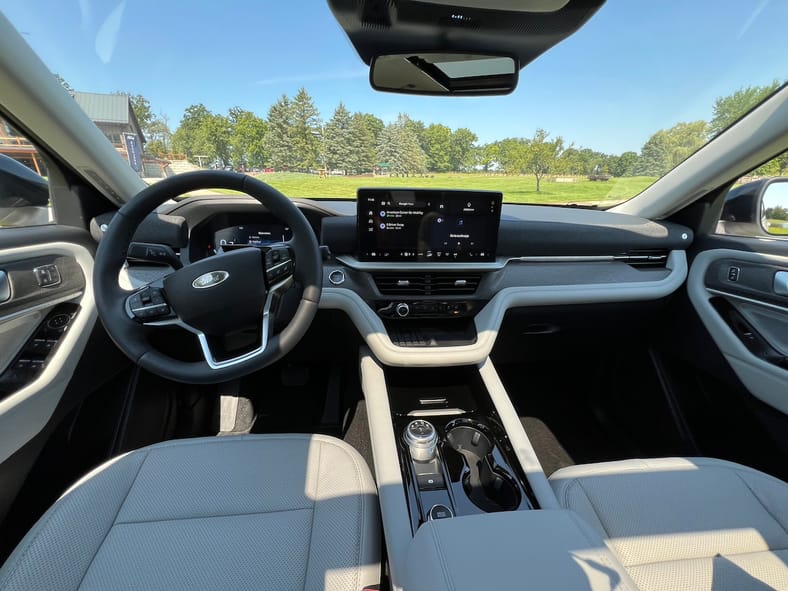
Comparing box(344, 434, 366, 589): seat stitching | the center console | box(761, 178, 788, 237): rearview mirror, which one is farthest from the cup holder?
box(761, 178, 788, 237): rearview mirror

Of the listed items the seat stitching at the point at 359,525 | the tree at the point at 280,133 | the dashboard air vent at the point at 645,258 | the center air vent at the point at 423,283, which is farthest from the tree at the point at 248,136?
the dashboard air vent at the point at 645,258

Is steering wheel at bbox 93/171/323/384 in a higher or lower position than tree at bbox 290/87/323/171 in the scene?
lower

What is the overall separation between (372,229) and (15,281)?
122cm

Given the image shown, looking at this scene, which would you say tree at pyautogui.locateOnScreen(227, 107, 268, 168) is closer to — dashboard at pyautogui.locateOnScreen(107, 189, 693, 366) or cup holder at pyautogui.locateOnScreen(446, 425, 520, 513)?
dashboard at pyautogui.locateOnScreen(107, 189, 693, 366)

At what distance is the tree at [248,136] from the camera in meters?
1.70

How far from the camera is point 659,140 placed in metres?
1.87

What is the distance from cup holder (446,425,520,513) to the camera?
127cm

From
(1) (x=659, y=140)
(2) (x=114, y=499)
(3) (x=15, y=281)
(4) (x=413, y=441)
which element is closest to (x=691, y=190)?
(1) (x=659, y=140)

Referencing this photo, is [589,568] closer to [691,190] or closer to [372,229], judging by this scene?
[372,229]

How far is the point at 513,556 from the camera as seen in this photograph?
768 mm

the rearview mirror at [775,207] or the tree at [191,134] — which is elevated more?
A: the tree at [191,134]

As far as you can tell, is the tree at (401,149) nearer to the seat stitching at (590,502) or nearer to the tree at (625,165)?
the tree at (625,165)

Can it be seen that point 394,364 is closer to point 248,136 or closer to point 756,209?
point 248,136

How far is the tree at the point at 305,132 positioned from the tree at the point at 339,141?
0.17ft
